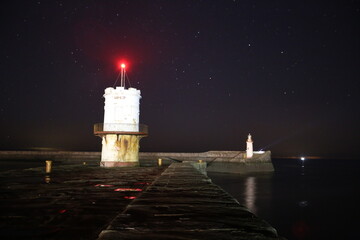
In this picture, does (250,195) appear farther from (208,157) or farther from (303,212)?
(208,157)

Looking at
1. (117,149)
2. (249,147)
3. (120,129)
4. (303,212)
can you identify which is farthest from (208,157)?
(120,129)

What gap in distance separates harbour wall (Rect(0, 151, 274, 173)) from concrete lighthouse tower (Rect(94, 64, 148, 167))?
79.5 feet

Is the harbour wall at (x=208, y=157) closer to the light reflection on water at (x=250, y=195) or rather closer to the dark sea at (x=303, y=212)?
the light reflection on water at (x=250, y=195)

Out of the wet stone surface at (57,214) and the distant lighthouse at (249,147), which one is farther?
the distant lighthouse at (249,147)

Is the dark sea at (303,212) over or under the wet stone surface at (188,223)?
under

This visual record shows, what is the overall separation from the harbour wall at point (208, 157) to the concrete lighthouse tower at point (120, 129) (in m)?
24.2

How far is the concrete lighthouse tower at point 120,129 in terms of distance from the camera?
19797 millimetres

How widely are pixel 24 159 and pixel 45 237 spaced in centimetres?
5215

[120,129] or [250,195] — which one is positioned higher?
[120,129]

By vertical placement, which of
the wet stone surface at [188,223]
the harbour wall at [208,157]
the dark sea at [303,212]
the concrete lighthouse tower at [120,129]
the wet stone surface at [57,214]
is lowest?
the dark sea at [303,212]

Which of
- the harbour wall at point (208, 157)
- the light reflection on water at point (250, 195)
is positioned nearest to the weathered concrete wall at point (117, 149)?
the light reflection on water at point (250, 195)

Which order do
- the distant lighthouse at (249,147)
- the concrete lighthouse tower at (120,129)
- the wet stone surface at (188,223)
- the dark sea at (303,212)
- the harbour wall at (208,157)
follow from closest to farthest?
the wet stone surface at (188,223), the dark sea at (303,212), the concrete lighthouse tower at (120,129), the harbour wall at (208,157), the distant lighthouse at (249,147)

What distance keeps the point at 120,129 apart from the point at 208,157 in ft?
111

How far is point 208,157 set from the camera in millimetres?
51281
